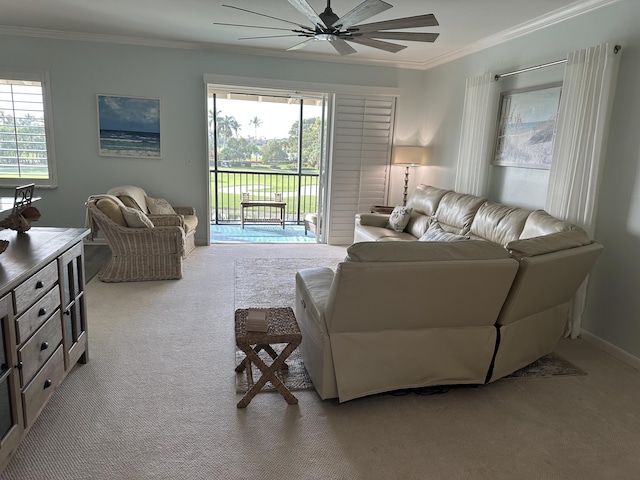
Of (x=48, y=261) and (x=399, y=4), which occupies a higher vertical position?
(x=399, y=4)

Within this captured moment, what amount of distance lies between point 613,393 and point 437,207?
2.79 metres

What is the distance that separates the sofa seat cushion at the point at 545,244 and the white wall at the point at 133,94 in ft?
13.3

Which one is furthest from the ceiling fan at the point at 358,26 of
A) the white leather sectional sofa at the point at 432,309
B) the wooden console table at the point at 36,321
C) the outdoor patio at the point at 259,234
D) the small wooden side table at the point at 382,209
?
the outdoor patio at the point at 259,234

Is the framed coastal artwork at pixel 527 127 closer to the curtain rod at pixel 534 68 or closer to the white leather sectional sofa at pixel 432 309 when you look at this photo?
the curtain rod at pixel 534 68

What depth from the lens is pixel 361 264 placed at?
2.07 meters

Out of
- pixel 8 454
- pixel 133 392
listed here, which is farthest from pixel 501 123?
pixel 8 454

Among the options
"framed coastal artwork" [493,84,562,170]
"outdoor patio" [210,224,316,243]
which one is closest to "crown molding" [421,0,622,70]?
"framed coastal artwork" [493,84,562,170]

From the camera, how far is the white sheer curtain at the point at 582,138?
3135 millimetres

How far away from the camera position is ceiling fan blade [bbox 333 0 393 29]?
2475 mm

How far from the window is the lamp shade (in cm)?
448

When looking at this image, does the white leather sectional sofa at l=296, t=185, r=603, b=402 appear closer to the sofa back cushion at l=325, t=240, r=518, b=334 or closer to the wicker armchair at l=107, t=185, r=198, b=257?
the sofa back cushion at l=325, t=240, r=518, b=334

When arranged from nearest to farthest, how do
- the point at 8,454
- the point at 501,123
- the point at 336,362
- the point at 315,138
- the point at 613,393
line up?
1. the point at 8,454
2. the point at 336,362
3. the point at 613,393
4. the point at 501,123
5. the point at 315,138

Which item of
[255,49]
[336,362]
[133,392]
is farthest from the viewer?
[255,49]

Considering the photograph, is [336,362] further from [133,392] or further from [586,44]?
[586,44]
